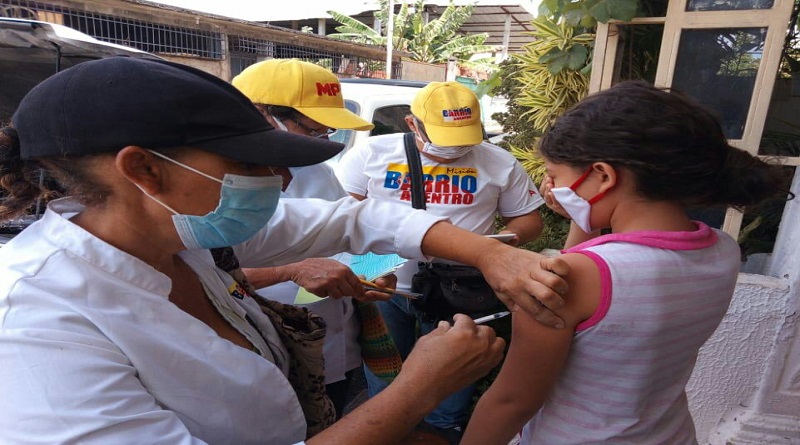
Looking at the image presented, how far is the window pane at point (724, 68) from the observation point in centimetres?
219

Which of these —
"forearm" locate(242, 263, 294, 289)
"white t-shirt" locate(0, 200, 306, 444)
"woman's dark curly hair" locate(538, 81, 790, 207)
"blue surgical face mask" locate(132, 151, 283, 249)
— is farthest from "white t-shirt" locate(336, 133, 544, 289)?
"white t-shirt" locate(0, 200, 306, 444)

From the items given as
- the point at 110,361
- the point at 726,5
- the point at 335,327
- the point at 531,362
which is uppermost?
the point at 726,5

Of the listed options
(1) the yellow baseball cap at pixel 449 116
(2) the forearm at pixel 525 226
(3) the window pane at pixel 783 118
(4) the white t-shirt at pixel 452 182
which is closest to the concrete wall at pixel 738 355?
(3) the window pane at pixel 783 118

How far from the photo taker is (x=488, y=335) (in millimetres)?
1079

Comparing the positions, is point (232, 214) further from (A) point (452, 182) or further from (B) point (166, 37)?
(B) point (166, 37)

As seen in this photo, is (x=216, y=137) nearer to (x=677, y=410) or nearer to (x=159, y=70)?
(x=159, y=70)

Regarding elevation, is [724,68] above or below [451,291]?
above

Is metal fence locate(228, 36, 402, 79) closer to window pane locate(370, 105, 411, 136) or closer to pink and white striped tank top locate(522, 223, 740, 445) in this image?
window pane locate(370, 105, 411, 136)

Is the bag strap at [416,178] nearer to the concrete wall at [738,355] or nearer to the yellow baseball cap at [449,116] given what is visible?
the yellow baseball cap at [449,116]

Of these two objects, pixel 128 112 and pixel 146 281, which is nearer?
pixel 128 112

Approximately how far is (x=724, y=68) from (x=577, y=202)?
5.26 feet

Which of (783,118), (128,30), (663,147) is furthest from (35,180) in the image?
(128,30)

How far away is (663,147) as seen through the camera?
1036 millimetres

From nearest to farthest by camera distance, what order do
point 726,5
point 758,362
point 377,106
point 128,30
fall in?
1. point 726,5
2. point 758,362
3. point 377,106
4. point 128,30
